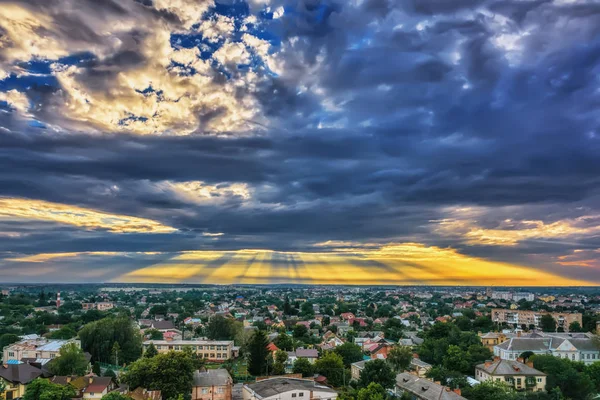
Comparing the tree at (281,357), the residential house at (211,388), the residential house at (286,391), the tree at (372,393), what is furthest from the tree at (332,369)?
the tree at (372,393)

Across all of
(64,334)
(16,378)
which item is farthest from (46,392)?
(64,334)

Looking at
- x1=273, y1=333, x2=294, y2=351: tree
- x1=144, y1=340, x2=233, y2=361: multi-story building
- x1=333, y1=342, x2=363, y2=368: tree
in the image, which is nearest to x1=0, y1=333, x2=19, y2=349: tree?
x1=144, y1=340, x2=233, y2=361: multi-story building

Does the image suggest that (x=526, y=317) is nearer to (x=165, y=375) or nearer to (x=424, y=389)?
(x=424, y=389)

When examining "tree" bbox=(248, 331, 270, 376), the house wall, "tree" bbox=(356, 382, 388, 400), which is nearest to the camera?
"tree" bbox=(356, 382, 388, 400)

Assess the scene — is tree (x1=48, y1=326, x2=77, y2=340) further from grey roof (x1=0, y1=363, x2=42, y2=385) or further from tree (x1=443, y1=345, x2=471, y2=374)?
tree (x1=443, y1=345, x2=471, y2=374)

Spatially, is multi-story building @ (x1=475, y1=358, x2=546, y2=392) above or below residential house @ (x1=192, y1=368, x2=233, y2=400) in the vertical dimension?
above

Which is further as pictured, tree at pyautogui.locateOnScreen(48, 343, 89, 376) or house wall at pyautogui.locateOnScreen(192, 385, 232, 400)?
tree at pyautogui.locateOnScreen(48, 343, 89, 376)
